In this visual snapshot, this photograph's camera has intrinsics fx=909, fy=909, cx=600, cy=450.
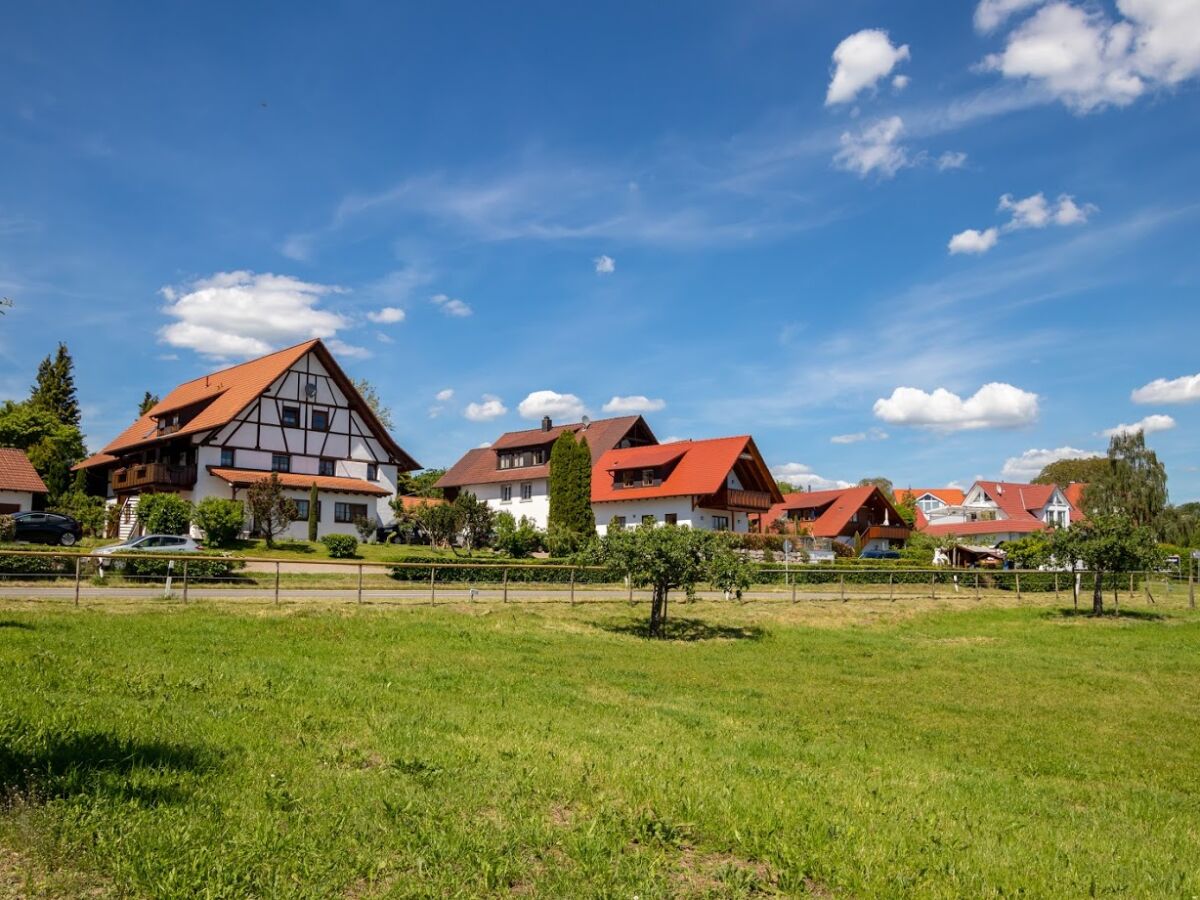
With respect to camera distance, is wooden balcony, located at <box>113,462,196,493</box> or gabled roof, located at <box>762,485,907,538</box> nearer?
wooden balcony, located at <box>113,462,196,493</box>

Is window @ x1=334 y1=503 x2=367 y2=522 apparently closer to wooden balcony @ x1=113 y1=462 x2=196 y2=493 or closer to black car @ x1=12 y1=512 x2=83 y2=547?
wooden balcony @ x1=113 y1=462 x2=196 y2=493

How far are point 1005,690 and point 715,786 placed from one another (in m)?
10.5

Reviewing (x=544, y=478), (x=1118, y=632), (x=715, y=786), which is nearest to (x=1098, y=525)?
(x=1118, y=632)

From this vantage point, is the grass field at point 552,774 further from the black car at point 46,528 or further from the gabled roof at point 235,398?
the gabled roof at point 235,398

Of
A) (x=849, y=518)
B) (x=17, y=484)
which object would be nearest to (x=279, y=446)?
(x=17, y=484)

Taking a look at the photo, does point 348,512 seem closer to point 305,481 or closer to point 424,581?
point 305,481

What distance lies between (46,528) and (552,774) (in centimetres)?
4036

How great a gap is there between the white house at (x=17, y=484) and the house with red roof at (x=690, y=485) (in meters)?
34.3

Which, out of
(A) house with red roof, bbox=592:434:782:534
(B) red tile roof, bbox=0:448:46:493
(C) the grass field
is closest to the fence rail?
(C) the grass field

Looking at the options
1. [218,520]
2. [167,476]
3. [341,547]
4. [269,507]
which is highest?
[167,476]

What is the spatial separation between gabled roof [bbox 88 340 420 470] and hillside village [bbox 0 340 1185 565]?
0.13 metres

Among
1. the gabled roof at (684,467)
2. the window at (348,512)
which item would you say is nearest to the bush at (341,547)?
the window at (348,512)

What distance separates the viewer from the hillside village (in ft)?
163

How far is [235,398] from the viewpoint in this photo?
51.6m
